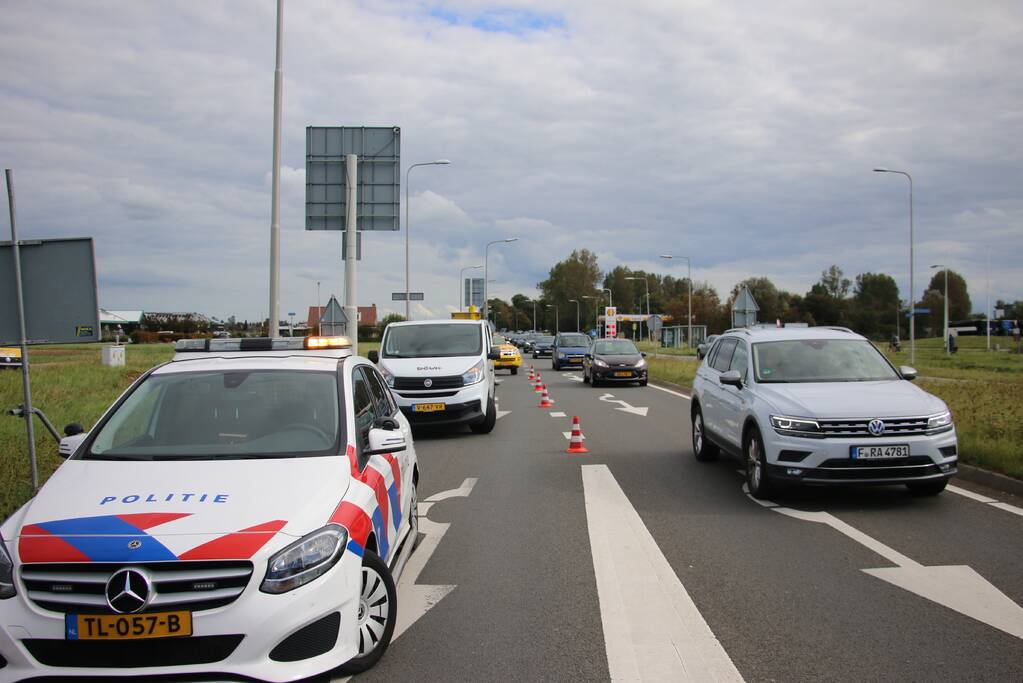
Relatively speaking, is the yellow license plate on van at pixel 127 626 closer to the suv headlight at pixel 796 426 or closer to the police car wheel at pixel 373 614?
the police car wheel at pixel 373 614

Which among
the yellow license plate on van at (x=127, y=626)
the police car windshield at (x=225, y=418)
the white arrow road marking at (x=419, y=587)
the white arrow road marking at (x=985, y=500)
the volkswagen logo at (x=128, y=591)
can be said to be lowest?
the white arrow road marking at (x=419, y=587)

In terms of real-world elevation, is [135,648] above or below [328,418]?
below

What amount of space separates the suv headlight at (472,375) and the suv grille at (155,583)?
1103 cm

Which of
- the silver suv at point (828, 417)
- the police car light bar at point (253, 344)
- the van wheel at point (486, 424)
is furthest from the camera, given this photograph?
the van wheel at point (486, 424)

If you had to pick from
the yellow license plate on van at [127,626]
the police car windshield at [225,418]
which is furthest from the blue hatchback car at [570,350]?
the yellow license plate on van at [127,626]

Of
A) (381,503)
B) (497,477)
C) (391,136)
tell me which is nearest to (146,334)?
(391,136)

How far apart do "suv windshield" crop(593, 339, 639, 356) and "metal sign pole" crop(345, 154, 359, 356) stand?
10524 mm

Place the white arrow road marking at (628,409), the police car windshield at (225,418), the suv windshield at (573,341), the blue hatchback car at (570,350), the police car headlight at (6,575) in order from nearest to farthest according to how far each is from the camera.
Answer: the police car headlight at (6,575) → the police car windshield at (225,418) → the white arrow road marking at (628,409) → the blue hatchback car at (570,350) → the suv windshield at (573,341)

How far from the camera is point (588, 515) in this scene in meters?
8.00

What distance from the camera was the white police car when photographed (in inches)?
139

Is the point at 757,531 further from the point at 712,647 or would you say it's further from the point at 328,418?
the point at 328,418

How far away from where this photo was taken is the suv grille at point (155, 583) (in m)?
3.55

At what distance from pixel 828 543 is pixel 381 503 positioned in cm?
376

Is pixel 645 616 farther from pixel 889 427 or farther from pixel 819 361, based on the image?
pixel 819 361
